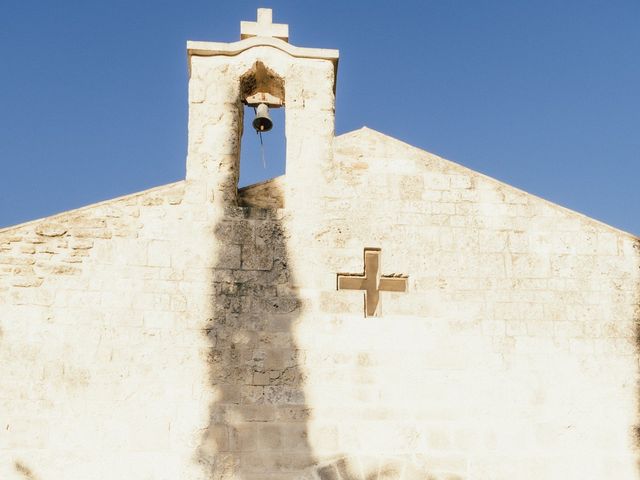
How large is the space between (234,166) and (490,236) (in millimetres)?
2010

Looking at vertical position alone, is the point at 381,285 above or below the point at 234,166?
below

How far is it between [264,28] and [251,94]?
1.77 feet

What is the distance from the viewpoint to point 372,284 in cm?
728

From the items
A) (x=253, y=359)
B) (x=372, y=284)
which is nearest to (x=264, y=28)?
(x=372, y=284)

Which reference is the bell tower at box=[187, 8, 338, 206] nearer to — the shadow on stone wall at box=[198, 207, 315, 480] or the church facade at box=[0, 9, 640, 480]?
the church facade at box=[0, 9, 640, 480]

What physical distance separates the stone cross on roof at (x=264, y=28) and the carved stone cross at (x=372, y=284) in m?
2.03

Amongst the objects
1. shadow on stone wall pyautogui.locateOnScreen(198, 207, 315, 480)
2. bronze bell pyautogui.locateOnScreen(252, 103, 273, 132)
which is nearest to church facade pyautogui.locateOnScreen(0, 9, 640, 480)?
shadow on stone wall pyautogui.locateOnScreen(198, 207, 315, 480)

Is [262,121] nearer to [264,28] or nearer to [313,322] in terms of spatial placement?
[264,28]

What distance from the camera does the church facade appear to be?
21.9ft

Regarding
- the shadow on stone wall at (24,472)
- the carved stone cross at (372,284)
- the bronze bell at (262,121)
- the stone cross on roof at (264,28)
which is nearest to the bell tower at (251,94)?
the stone cross on roof at (264,28)

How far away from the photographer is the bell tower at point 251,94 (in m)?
7.48

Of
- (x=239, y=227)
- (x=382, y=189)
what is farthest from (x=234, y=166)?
(x=382, y=189)

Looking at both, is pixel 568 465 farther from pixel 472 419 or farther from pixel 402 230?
pixel 402 230

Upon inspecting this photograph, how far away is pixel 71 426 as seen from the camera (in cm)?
656
